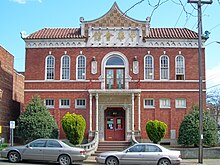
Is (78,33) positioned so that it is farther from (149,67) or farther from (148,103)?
(148,103)

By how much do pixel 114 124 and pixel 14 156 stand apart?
1359 cm

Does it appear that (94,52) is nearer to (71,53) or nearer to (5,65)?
(71,53)

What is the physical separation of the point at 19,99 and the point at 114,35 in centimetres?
1385

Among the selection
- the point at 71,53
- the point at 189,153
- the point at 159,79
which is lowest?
the point at 189,153

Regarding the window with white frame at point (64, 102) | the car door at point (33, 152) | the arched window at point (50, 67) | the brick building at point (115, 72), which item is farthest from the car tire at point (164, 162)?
the arched window at point (50, 67)

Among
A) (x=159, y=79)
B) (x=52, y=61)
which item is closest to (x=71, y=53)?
(x=52, y=61)

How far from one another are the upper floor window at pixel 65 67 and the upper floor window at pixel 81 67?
925 millimetres

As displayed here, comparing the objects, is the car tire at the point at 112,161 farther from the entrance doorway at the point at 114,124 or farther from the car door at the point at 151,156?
the entrance doorway at the point at 114,124

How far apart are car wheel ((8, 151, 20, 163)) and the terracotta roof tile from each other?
48.9 ft

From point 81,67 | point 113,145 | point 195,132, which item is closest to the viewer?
point 195,132

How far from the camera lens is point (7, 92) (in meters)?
35.0

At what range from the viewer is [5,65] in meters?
34.4

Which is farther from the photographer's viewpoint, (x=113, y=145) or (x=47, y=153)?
(x=113, y=145)

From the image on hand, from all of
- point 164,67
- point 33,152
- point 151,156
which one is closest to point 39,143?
point 33,152
